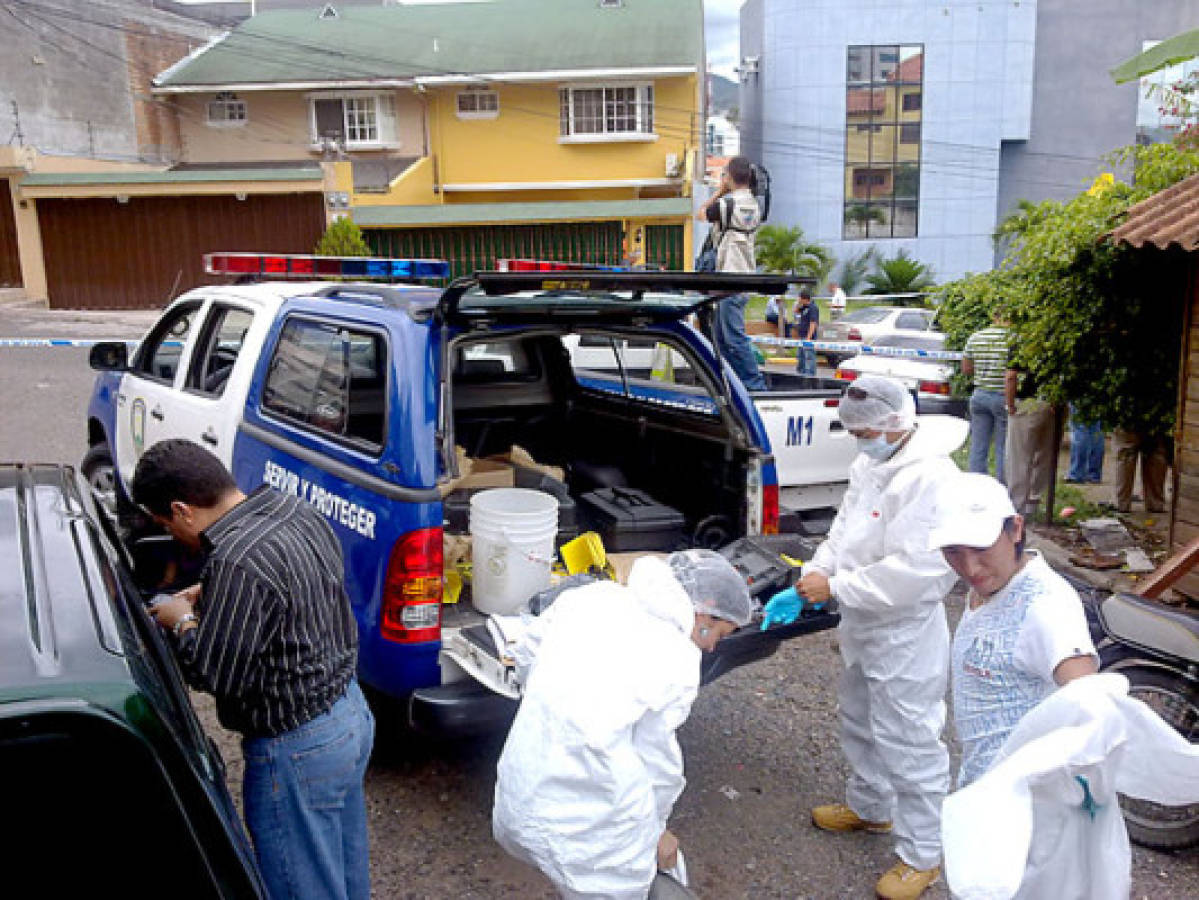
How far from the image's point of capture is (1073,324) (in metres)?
7.29

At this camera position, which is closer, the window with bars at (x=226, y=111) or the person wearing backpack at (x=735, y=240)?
the person wearing backpack at (x=735, y=240)

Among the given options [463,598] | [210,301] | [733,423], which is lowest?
[463,598]

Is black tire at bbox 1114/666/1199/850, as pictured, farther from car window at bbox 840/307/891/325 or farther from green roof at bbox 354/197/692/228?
green roof at bbox 354/197/692/228

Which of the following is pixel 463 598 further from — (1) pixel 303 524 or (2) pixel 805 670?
(2) pixel 805 670

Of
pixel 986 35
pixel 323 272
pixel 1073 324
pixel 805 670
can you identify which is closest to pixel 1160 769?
pixel 805 670

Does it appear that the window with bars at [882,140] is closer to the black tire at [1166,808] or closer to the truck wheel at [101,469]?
the truck wheel at [101,469]

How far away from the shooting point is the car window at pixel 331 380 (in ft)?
13.6

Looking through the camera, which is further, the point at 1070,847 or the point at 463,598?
the point at 463,598

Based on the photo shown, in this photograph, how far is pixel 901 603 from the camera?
344 centimetres

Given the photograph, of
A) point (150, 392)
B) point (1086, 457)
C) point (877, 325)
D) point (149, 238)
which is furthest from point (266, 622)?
point (149, 238)

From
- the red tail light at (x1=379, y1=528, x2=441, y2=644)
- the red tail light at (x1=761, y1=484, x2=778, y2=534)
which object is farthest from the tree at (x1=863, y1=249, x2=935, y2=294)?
the red tail light at (x1=379, y1=528, x2=441, y2=644)

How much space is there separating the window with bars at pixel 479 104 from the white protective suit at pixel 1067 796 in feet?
89.7

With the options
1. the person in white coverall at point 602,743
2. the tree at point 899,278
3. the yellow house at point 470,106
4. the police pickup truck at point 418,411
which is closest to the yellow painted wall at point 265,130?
the yellow house at point 470,106

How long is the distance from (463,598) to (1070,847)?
261 cm
